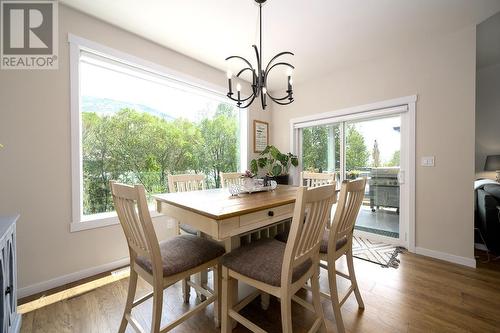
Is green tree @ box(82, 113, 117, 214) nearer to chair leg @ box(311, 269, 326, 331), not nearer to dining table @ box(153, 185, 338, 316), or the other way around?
dining table @ box(153, 185, 338, 316)

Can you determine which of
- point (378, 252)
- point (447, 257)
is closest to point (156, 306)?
point (378, 252)

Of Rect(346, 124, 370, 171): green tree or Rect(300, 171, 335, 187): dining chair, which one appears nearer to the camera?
Rect(300, 171, 335, 187): dining chair

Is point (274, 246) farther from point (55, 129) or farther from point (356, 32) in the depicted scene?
point (356, 32)

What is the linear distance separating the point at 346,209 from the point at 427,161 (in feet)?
6.12

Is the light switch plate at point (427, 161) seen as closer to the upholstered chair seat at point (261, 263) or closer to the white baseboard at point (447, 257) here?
the white baseboard at point (447, 257)

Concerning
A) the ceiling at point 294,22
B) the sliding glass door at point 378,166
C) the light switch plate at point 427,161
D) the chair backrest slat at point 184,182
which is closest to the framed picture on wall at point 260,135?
the ceiling at point 294,22

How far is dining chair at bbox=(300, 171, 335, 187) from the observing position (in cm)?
221

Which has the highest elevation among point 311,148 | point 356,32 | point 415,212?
point 356,32

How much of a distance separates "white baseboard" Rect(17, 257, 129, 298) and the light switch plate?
11.9 feet

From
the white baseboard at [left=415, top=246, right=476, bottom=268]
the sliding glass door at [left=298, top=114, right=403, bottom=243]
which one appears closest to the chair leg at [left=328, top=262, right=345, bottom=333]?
the sliding glass door at [left=298, top=114, right=403, bottom=243]

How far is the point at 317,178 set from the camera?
2.33 m

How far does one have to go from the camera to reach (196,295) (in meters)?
1.75

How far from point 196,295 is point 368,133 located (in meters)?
3.05

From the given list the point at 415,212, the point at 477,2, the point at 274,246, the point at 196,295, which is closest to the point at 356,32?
the point at 477,2
